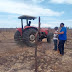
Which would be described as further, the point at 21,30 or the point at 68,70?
the point at 21,30

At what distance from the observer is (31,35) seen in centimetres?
783

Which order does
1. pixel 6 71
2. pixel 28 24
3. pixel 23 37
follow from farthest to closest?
pixel 28 24 < pixel 23 37 < pixel 6 71

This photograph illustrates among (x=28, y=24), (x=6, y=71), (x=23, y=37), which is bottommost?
(x=6, y=71)

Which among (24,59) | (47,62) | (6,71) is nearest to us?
(6,71)

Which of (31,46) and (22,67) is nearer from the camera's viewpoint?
(22,67)

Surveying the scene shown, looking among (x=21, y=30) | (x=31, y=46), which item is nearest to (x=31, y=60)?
(x=31, y=46)

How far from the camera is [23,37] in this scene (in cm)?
763

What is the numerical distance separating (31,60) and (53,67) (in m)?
1.06

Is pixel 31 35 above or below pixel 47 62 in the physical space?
above

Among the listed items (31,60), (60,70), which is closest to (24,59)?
(31,60)

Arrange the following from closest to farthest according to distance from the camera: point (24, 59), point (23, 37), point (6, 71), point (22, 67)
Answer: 1. point (6, 71)
2. point (22, 67)
3. point (24, 59)
4. point (23, 37)

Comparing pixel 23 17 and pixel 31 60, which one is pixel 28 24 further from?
pixel 31 60

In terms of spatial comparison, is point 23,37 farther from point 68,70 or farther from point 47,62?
point 68,70

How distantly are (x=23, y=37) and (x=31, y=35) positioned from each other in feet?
1.73
